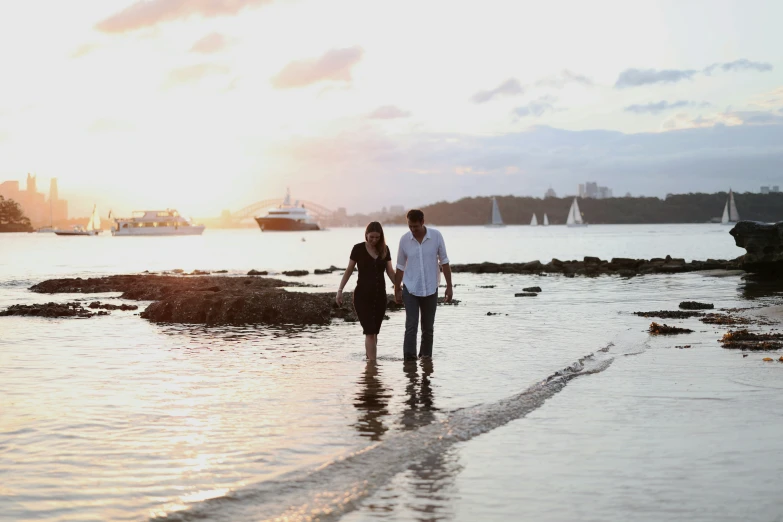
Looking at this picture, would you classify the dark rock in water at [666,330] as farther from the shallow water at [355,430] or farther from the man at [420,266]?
the man at [420,266]

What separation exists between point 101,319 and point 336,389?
11.8m

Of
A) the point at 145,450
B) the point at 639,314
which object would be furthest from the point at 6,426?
the point at 639,314

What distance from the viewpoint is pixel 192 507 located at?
524 cm

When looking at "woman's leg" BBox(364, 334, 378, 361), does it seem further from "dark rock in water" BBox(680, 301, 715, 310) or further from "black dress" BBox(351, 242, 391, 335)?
"dark rock in water" BBox(680, 301, 715, 310)

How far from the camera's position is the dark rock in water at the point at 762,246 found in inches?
1229

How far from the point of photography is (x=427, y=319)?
37.2ft

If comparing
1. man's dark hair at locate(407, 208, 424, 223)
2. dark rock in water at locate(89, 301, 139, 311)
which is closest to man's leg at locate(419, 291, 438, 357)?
man's dark hair at locate(407, 208, 424, 223)

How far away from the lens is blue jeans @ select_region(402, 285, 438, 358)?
11.1m

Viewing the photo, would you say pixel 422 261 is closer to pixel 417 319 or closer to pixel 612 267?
pixel 417 319

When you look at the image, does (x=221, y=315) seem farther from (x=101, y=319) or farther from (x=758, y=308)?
(x=758, y=308)

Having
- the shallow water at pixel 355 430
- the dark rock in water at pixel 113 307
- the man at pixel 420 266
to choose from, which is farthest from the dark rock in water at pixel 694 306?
the dark rock in water at pixel 113 307

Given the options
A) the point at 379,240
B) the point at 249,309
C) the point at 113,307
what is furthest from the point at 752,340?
the point at 113,307

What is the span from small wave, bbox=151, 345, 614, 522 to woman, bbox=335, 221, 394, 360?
3.02m

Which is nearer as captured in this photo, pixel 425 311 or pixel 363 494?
pixel 363 494
